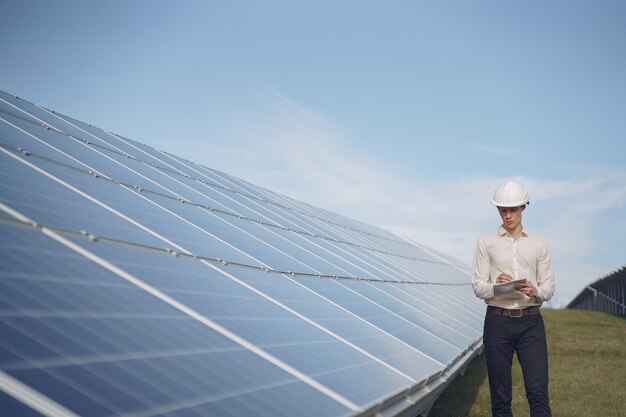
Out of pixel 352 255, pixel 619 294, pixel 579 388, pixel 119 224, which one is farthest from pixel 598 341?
pixel 619 294

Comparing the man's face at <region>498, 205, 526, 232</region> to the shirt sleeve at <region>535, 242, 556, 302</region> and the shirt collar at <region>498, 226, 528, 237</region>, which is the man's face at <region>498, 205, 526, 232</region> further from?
the shirt sleeve at <region>535, 242, 556, 302</region>

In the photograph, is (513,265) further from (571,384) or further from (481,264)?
(571,384)

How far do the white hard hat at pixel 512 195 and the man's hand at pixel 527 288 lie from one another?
1.00 metres

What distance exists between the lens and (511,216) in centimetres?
794

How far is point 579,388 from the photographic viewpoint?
15125mm

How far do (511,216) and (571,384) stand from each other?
379 inches

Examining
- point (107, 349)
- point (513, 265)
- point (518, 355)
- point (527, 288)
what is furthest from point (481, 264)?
point (107, 349)

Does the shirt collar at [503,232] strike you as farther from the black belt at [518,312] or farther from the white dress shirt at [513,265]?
the black belt at [518,312]

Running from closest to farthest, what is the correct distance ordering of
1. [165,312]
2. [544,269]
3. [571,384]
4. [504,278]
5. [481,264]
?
[165,312]
[504,278]
[544,269]
[481,264]
[571,384]

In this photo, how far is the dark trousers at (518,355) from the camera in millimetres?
7480

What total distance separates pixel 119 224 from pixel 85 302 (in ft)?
8.39

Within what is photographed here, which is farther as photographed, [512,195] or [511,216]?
[511,216]

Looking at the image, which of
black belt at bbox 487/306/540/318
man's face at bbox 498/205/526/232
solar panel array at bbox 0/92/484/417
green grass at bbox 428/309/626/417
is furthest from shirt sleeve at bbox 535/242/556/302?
green grass at bbox 428/309/626/417

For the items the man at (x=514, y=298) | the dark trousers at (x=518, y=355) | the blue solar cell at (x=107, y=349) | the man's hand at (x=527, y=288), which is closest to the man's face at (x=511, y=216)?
the man at (x=514, y=298)
